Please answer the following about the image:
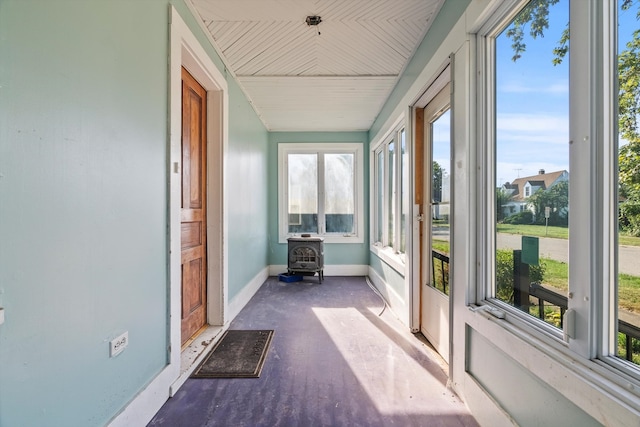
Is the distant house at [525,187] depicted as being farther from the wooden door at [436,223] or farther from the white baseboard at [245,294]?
the white baseboard at [245,294]

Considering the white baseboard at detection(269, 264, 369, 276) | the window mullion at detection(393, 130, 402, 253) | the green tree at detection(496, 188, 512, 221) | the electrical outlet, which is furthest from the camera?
the white baseboard at detection(269, 264, 369, 276)

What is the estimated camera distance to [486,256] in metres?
1.64

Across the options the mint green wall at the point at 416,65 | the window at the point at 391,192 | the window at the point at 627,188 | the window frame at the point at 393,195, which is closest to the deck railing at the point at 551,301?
the window at the point at 627,188

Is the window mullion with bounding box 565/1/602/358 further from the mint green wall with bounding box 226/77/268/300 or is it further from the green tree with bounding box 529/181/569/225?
the mint green wall with bounding box 226/77/268/300

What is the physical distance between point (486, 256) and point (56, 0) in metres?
2.25

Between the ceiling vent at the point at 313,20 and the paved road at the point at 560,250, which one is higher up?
the ceiling vent at the point at 313,20

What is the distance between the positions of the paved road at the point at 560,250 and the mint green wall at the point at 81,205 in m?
1.94

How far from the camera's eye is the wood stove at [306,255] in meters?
4.57

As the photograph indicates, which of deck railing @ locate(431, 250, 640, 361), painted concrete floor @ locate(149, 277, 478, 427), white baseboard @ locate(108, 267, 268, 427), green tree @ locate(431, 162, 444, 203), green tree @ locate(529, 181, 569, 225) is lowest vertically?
painted concrete floor @ locate(149, 277, 478, 427)

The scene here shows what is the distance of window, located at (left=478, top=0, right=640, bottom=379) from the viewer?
36.3 inches

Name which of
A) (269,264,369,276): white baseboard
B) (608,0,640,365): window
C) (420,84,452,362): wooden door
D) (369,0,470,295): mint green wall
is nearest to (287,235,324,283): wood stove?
(269,264,369,276): white baseboard

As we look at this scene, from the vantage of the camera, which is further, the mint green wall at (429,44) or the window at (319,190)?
the window at (319,190)

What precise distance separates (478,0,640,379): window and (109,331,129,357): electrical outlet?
1.89m

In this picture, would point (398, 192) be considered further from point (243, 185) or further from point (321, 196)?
point (321, 196)
